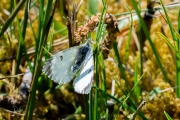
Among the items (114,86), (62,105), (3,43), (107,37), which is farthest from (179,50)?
(3,43)

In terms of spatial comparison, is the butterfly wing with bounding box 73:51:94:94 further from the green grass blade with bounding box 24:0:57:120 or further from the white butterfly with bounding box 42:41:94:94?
the green grass blade with bounding box 24:0:57:120

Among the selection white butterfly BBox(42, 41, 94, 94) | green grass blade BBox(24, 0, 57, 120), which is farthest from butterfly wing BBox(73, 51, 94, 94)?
green grass blade BBox(24, 0, 57, 120)

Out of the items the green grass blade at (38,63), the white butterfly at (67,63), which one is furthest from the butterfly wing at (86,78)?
the green grass blade at (38,63)

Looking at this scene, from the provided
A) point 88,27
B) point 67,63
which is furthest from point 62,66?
point 88,27

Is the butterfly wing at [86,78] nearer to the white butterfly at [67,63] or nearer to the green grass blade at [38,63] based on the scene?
the white butterfly at [67,63]

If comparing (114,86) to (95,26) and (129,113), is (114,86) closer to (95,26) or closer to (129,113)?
(129,113)

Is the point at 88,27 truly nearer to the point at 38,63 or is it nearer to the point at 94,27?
the point at 94,27
